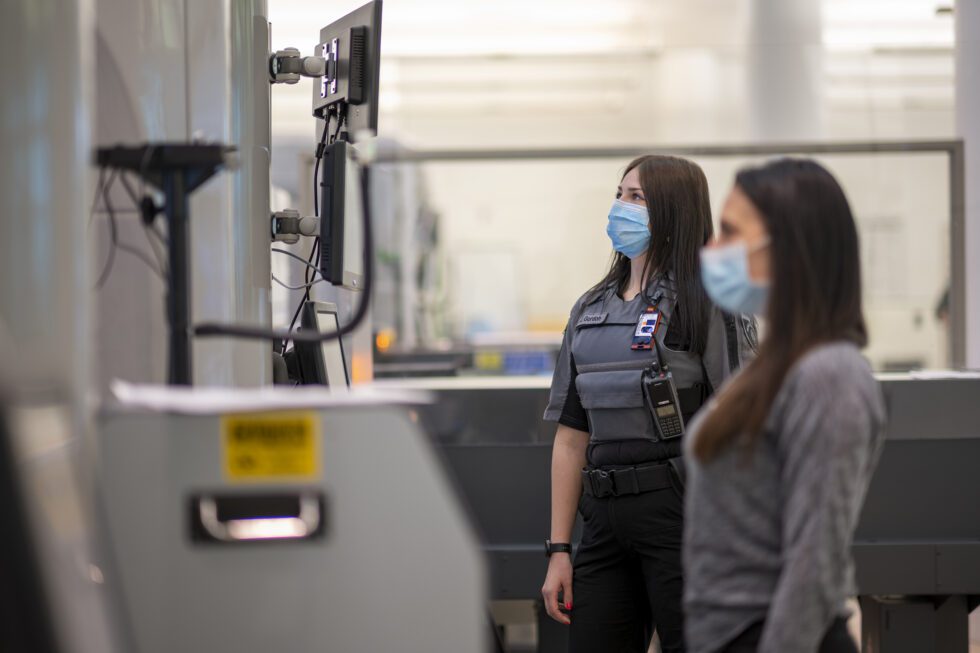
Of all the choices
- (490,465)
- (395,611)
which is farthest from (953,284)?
(395,611)

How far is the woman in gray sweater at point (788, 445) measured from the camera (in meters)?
1.37

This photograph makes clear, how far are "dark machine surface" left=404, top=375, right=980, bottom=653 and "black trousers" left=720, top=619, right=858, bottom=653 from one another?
1852 millimetres

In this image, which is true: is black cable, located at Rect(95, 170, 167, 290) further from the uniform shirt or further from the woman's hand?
the woman's hand

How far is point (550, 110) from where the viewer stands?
7.12m

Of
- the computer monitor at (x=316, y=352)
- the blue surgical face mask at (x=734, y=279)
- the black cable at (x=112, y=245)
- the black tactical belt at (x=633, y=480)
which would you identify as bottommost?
the black tactical belt at (x=633, y=480)

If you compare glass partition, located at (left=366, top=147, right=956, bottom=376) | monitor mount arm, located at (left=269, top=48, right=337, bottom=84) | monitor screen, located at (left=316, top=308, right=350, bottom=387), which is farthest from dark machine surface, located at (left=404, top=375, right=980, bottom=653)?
glass partition, located at (left=366, top=147, right=956, bottom=376)

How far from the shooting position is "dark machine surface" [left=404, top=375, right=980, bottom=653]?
3324 mm

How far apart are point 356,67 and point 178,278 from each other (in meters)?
1.21

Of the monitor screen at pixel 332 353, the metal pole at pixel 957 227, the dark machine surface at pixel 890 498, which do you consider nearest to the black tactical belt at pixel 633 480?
the monitor screen at pixel 332 353

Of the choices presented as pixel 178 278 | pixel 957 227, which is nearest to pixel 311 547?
pixel 178 278

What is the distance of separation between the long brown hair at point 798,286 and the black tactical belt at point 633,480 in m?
0.74

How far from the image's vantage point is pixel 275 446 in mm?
1407

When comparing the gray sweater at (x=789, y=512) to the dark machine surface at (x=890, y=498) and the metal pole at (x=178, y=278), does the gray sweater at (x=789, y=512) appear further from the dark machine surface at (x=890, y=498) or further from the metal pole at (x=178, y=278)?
the dark machine surface at (x=890, y=498)

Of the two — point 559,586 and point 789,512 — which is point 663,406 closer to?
point 559,586
